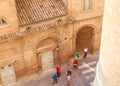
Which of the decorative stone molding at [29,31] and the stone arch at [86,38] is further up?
the decorative stone molding at [29,31]

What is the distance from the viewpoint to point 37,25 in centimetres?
1622

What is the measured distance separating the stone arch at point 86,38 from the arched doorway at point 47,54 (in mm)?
2524

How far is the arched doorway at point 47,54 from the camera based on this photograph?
17.5 meters

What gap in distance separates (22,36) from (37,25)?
4.52 ft

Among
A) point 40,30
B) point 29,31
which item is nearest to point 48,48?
point 40,30

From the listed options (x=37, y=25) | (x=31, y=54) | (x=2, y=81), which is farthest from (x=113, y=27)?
(x=2, y=81)

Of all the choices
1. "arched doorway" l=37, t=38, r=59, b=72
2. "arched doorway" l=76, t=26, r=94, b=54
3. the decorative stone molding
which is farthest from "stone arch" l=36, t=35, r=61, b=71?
"arched doorway" l=76, t=26, r=94, b=54

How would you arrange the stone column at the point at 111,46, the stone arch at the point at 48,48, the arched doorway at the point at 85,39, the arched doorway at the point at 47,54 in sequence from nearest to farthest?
the stone column at the point at 111,46, the stone arch at the point at 48,48, the arched doorway at the point at 47,54, the arched doorway at the point at 85,39

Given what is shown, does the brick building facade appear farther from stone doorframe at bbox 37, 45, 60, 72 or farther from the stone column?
the stone column

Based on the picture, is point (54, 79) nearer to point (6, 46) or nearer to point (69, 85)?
point (69, 85)

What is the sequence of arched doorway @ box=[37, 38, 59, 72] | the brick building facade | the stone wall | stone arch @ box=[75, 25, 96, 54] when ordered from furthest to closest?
stone arch @ box=[75, 25, 96, 54], arched doorway @ box=[37, 38, 59, 72], the brick building facade, the stone wall

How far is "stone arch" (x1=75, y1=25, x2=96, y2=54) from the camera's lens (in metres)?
19.7

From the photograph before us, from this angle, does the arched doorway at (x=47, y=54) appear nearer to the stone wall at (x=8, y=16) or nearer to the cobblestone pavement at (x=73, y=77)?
the cobblestone pavement at (x=73, y=77)

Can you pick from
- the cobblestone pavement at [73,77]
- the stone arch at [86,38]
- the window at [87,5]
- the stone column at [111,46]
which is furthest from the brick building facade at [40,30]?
the stone column at [111,46]
